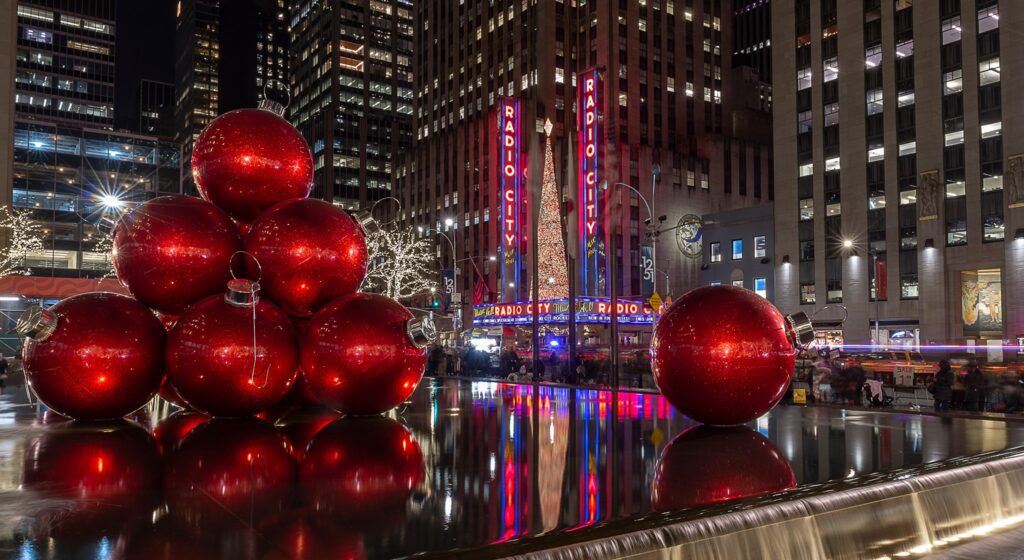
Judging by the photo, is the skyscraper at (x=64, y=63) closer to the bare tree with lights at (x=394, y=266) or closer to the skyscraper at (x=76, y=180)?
the skyscraper at (x=76, y=180)

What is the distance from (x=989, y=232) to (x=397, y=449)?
5074 cm

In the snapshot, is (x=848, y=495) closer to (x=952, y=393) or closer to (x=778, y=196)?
(x=952, y=393)

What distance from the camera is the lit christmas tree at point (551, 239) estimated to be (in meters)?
45.8

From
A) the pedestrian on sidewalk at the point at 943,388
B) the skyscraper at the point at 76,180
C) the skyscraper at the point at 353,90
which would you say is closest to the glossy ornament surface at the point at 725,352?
the pedestrian on sidewalk at the point at 943,388

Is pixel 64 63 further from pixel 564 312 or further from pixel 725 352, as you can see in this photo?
pixel 725 352

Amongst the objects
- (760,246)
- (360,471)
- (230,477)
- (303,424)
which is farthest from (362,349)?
(760,246)

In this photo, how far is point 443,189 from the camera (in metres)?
90.1

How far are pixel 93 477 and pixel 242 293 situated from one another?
2.07 m

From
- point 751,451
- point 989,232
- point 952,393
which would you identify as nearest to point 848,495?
point 751,451

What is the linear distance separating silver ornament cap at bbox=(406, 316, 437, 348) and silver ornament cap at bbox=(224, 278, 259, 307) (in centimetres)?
147

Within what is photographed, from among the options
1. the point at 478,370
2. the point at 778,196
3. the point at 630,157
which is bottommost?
the point at 478,370

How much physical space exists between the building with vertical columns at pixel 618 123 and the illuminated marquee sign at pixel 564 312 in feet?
43.9

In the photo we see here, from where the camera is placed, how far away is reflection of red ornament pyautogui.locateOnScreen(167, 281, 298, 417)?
667 cm

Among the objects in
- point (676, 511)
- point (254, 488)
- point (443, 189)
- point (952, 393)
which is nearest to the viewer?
point (676, 511)
